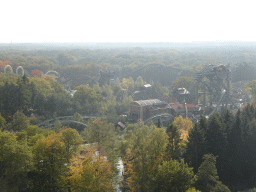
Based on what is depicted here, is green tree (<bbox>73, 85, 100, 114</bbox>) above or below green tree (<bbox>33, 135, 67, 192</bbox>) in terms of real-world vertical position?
below

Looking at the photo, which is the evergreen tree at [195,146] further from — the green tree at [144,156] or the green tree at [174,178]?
the green tree at [174,178]

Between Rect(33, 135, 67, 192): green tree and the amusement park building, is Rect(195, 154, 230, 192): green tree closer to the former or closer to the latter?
Rect(33, 135, 67, 192): green tree

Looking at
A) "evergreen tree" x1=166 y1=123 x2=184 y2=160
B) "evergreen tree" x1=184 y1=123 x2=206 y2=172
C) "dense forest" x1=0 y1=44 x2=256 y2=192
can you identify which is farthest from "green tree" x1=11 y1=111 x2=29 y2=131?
"evergreen tree" x1=184 y1=123 x2=206 y2=172

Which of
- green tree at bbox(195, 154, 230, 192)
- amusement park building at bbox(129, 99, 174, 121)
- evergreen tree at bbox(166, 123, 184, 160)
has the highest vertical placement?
evergreen tree at bbox(166, 123, 184, 160)

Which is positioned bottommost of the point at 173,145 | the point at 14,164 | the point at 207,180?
the point at 207,180

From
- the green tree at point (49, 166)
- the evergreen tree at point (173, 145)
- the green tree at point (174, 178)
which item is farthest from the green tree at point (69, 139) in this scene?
the green tree at point (174, 178)

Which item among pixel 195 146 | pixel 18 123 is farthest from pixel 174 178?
pixel 18 123

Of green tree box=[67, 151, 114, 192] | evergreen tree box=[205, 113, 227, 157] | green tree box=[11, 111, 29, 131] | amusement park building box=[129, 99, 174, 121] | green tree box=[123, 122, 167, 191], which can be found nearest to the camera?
green tree box=[67, 151, 114, 192]

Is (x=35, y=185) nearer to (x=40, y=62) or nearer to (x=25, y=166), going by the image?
(x=25, y=166)

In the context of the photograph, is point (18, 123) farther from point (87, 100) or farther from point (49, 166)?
point (87, 100)
